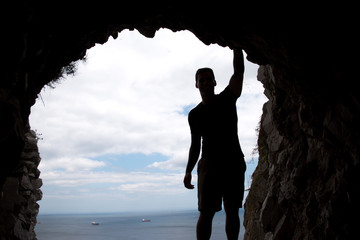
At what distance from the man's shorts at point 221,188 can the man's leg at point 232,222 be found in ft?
0.17

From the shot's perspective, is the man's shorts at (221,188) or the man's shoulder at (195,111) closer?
the man's shorts at (221,188)

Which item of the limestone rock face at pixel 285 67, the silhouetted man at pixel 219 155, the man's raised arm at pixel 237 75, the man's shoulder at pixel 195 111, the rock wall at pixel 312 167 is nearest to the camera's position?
the limestone rock face at pixel 285 67

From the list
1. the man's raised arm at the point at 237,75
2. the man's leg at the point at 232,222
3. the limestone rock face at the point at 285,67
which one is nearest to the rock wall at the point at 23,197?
the limestone rock face at the point at 285,67

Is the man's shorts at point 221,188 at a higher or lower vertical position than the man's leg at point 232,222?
higher

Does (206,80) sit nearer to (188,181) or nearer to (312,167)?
(188,181)

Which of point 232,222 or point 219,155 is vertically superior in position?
point 219,155

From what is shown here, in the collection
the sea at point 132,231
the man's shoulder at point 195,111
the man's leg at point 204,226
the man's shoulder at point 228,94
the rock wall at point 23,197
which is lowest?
the sea at point 132,231

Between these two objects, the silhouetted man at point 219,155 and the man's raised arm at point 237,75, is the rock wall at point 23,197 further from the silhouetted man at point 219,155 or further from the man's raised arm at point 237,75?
the man's raised arm at point 237,75

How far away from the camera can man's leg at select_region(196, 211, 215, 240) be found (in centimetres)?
375

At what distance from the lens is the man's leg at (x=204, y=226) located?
375 centimetres

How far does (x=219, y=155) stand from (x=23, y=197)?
4992 millimetres

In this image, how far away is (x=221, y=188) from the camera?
12.9 ft

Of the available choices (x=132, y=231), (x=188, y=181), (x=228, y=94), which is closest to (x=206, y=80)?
(x=228, y=94)

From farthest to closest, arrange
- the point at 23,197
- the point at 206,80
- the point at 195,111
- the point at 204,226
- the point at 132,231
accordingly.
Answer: the point at 132,231 → the point at 23,197 → the point at 195,111 → the point at 206,80 → the point at 204,226
